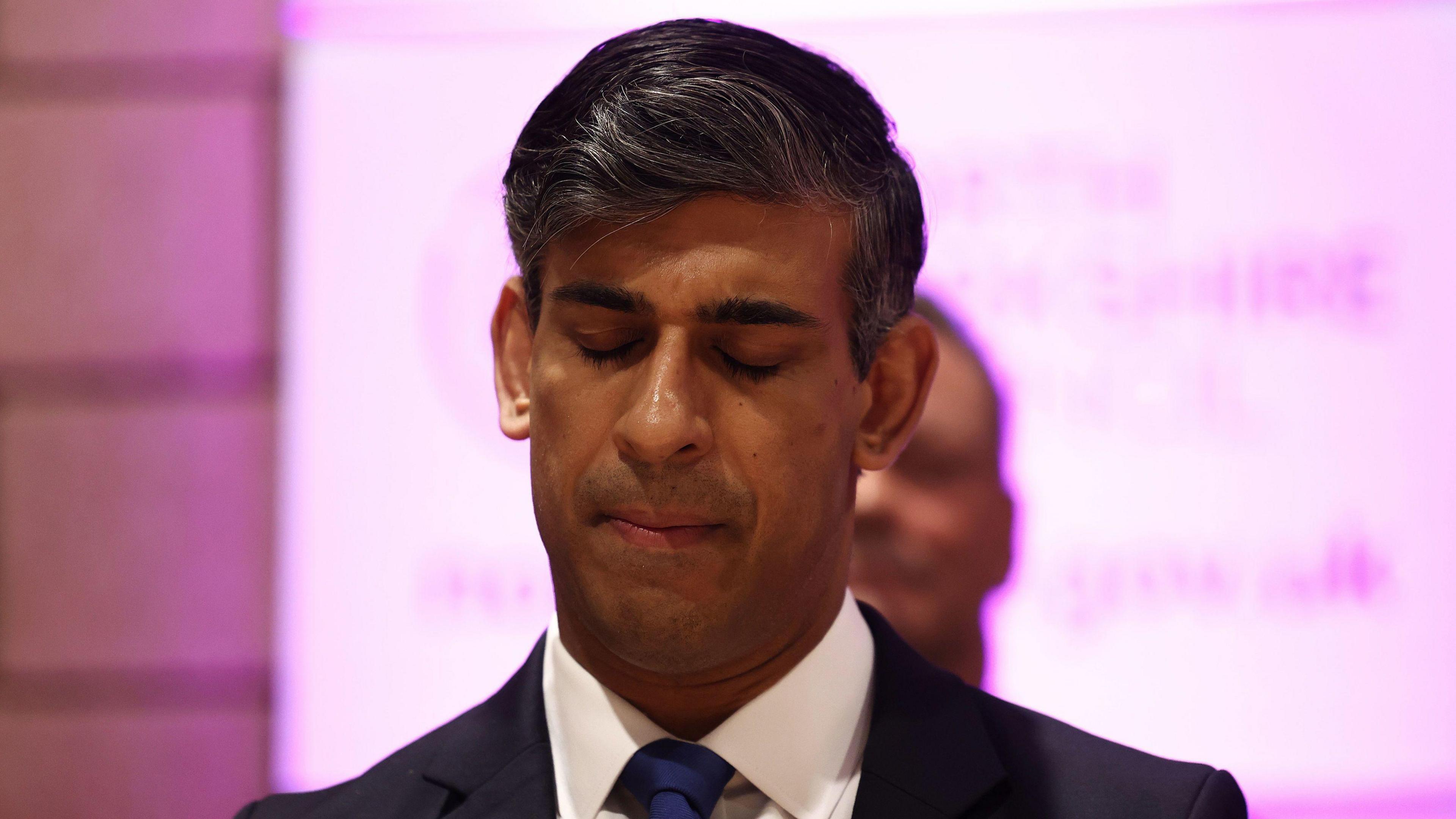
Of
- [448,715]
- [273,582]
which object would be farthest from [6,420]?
[448,715]

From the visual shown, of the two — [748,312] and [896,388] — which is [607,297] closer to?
[748,312]

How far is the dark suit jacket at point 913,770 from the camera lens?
4.00 feet

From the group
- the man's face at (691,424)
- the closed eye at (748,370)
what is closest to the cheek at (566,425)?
the man's face at (691,424)

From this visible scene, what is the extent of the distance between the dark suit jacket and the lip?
0.28m

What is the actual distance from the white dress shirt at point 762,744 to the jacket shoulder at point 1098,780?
156 mm

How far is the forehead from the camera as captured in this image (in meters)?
1.17

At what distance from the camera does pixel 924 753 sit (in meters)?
1.24

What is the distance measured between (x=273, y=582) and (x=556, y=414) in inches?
54.6

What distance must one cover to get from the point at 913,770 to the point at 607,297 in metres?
0.54

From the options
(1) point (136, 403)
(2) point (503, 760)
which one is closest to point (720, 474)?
(2) point (503, 760)

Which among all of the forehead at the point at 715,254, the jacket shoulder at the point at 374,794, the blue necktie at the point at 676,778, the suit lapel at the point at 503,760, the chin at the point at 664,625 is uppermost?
the forehead at the point at 715,254

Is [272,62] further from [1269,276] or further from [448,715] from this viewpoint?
[1269,276]

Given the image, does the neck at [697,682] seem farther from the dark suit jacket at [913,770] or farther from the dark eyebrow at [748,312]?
the dark eyebrow at [748,312]

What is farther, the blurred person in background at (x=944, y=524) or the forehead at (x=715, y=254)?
the blurred person in background at (x=944, y=524)
